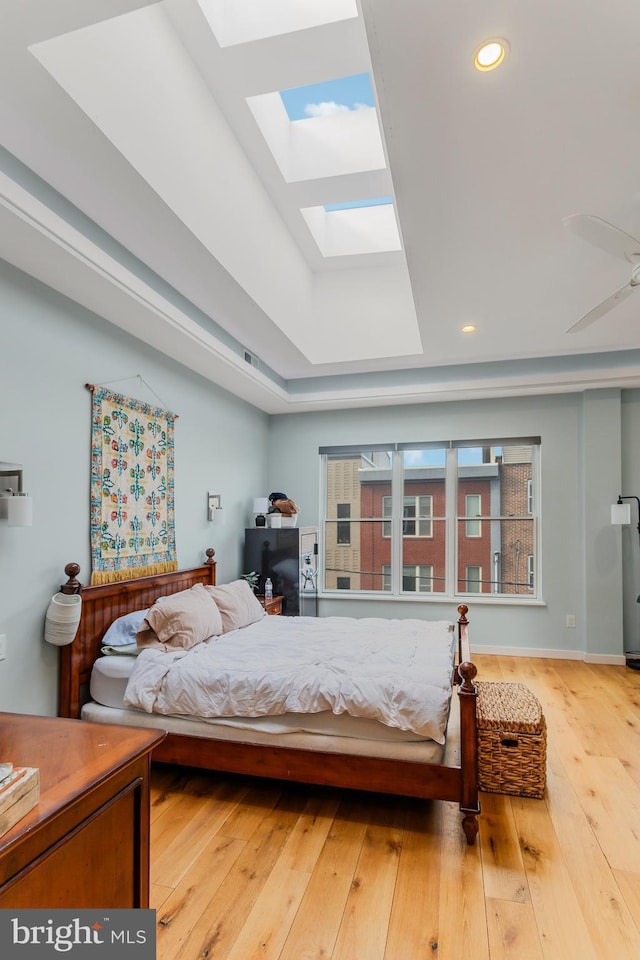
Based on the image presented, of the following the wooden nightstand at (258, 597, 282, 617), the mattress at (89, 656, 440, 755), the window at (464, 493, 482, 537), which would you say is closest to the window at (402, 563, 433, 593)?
the window at (464, 493, 482, 537)

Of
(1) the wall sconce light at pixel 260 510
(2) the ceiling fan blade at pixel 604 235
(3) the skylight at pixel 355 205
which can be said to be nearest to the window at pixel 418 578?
(1) the wall sconce light at pixel 260 510

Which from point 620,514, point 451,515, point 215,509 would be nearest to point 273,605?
point 215,509

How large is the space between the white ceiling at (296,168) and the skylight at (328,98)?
98 mm

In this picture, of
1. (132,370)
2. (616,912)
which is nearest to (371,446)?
(132,370)

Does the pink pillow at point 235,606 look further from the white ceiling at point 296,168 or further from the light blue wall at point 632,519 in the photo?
the light blue wall at point 632,519

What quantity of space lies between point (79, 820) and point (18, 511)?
1.71 metres

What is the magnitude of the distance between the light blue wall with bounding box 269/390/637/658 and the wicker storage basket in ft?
8.85

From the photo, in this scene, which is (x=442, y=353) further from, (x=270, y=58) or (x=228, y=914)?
(x=228, y=914)

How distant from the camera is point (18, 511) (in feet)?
7.82

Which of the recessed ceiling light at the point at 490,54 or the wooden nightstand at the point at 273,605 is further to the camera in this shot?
the wooden nightstand at the point at 273,605

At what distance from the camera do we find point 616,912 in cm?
186

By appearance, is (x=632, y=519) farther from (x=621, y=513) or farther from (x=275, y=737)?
(x=275, y=737)

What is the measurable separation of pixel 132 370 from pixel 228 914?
3004 millimetres

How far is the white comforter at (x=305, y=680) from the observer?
93.0 inches
